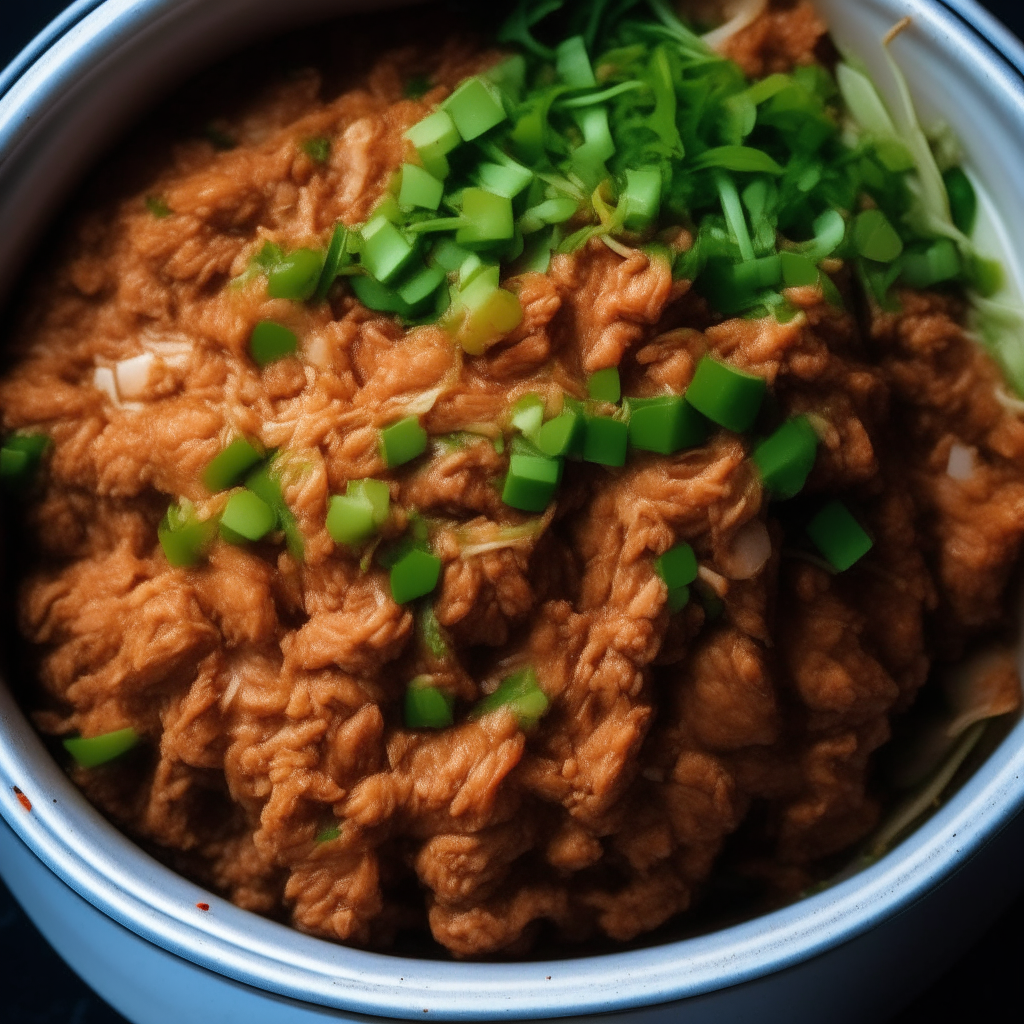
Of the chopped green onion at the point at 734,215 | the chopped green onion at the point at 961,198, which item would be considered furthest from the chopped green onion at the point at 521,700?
the chopped green onion at the point at 961,198

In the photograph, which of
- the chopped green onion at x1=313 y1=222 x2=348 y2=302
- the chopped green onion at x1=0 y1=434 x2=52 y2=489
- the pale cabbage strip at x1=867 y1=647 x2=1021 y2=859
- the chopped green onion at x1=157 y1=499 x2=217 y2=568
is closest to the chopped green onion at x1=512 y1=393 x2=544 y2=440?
the chopped green onion at x1=313 y1=222 x2=348 y2=302

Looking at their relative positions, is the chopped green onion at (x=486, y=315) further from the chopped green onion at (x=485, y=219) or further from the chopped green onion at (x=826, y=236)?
the chopped green onion at (x=826, y=236)

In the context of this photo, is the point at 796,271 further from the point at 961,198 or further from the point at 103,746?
the point at 103,746

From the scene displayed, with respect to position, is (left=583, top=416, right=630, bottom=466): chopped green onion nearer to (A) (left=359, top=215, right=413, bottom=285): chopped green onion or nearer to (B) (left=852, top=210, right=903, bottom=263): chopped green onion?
(A) (left=359, top=215, right=413, bottom=285): chopped green onion

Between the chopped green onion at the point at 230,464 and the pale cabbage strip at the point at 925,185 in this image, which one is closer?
the chopped green onion at the point at 230,464

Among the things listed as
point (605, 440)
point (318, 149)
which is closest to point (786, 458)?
point (605, 440)
